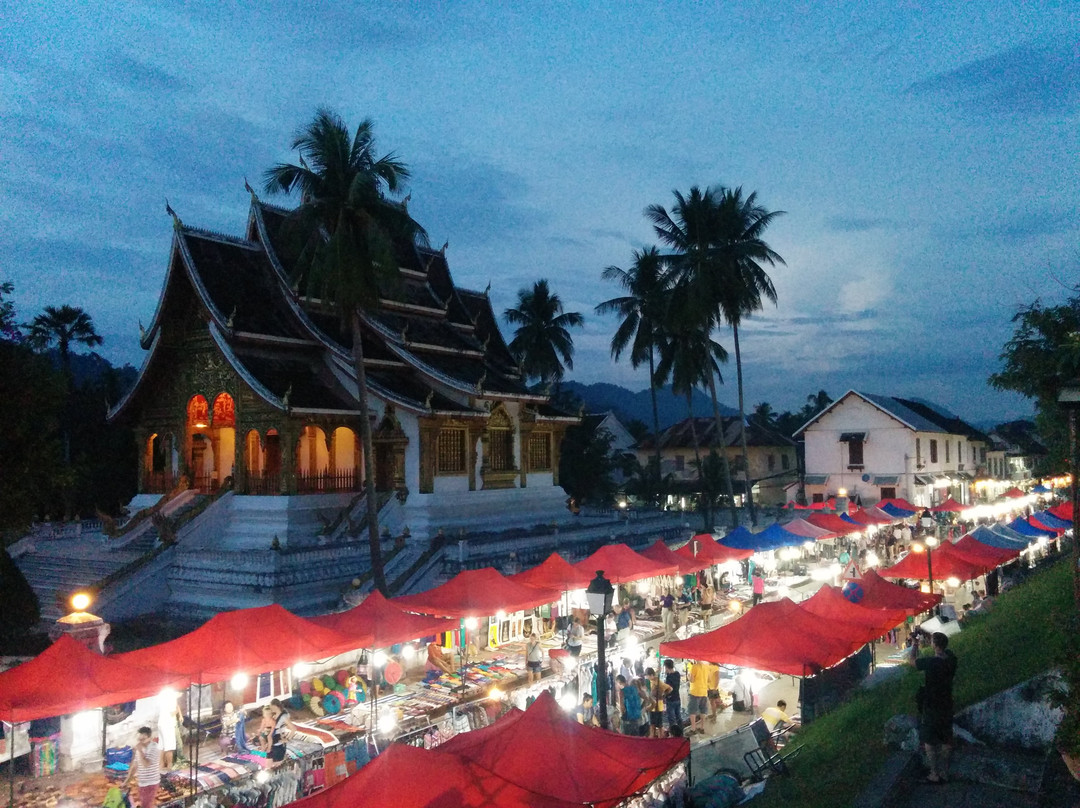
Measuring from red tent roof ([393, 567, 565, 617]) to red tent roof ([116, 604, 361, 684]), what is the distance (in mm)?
2445

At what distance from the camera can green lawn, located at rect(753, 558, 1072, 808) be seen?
782 centimetres

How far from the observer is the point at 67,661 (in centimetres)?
1051

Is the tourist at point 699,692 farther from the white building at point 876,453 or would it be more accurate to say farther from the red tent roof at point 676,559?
the white building at point 876,453

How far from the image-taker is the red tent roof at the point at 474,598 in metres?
15.2

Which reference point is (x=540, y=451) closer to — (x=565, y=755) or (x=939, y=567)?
(x=939, y=567)

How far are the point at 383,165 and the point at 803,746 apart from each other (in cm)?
1655

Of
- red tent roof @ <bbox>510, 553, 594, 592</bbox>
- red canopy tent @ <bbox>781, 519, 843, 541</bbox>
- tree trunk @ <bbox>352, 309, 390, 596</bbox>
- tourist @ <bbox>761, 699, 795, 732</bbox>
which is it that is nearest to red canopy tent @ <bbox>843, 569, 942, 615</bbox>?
tourist @ <bbox>761, 699, 795, 732</bbox>

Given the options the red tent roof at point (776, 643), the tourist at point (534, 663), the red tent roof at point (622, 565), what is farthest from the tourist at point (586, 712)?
the red tent roof at point (622, 565)

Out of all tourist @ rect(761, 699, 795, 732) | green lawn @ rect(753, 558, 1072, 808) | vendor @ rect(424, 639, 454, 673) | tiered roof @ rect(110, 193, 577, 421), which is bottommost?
vendor @ rect(424, 639, 454, 673)

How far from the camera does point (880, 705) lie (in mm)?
9875

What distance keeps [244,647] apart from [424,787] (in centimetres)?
622

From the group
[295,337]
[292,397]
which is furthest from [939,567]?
[295,337]

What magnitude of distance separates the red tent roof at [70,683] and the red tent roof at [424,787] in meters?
5.06

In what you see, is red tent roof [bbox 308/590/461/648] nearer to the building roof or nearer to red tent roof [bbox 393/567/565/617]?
red tent roof [bbox 393/567/565/617]
